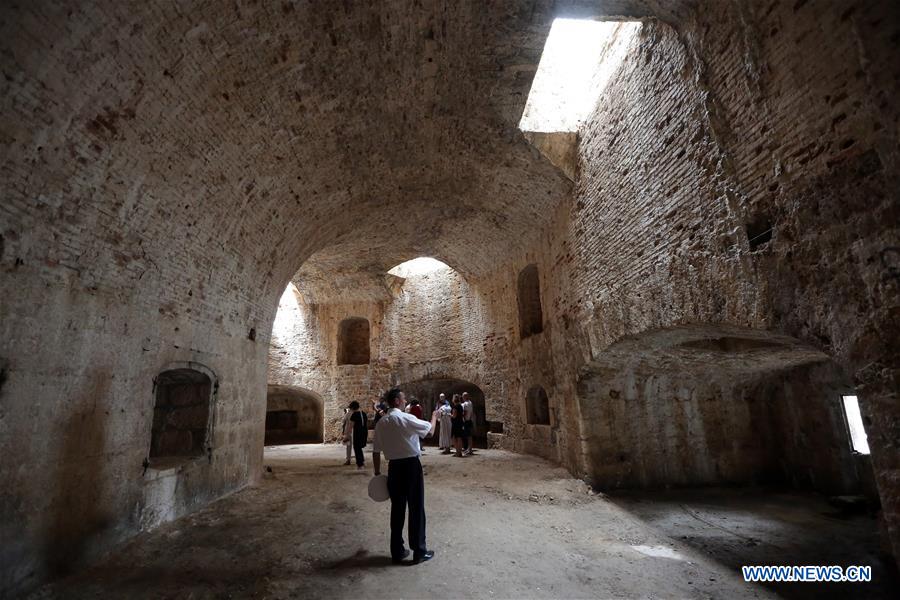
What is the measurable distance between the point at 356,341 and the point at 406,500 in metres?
12.0

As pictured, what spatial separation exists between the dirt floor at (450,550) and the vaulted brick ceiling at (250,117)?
2684mm

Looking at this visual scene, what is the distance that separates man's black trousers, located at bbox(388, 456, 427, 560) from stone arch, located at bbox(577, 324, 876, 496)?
3.32 metres

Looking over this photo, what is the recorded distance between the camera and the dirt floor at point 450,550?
11.1ft

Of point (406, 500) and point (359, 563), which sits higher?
point (406, 500)

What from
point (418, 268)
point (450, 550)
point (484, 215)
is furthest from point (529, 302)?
point (450, 550)

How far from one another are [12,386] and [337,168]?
Result: 4.59 metres

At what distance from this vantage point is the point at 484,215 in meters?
9.31

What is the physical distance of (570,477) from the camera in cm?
724

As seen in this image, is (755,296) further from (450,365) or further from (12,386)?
(450,365)

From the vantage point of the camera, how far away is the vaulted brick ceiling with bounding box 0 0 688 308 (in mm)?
3271

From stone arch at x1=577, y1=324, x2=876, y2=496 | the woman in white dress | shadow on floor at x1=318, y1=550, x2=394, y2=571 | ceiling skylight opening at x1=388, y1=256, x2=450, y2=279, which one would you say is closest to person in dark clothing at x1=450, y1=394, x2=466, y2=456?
the woman in white dress

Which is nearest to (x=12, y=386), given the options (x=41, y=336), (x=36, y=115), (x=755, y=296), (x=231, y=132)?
(x=41, y=336)

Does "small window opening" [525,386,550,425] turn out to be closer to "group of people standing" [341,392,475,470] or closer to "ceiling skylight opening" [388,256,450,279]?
"group of people standing" [341,392,475,470]

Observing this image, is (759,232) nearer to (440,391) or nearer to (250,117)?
(250,117)
